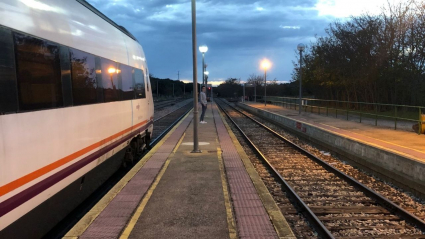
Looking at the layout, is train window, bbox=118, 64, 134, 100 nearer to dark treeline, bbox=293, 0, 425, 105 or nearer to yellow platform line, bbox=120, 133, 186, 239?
yellow platform line, bbox=120, 133, 186, 239

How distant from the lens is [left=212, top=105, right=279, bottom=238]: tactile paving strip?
4.45 metres

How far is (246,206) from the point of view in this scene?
5.44m

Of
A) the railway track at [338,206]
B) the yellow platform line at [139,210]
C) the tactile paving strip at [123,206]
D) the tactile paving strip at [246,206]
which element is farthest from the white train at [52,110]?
the railway track at [338,206]

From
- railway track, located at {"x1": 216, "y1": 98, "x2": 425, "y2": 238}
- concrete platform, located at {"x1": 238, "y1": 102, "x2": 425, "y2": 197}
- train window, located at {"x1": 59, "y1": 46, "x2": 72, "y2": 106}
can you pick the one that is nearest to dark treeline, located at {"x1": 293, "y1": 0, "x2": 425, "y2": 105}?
concrete platform, located at {"x1": 238, "y1": 102, "x2": 425, "y2": 197}

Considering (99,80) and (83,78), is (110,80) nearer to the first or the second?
(99,80)

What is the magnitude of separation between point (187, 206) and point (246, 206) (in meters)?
0.95

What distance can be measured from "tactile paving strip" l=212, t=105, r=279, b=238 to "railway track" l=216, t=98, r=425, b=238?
634 millimetres

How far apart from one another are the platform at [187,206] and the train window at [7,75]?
1.96 metres

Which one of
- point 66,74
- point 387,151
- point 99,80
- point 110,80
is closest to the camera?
point 66,74

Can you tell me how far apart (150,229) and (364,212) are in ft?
12.1

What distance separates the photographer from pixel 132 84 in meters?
8.80

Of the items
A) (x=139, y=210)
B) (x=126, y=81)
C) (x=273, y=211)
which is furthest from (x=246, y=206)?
(x=126, y=81)

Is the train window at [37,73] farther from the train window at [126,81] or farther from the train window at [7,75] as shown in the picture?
the train window at [126,81]

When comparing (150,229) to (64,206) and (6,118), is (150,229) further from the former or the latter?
(6,118)
